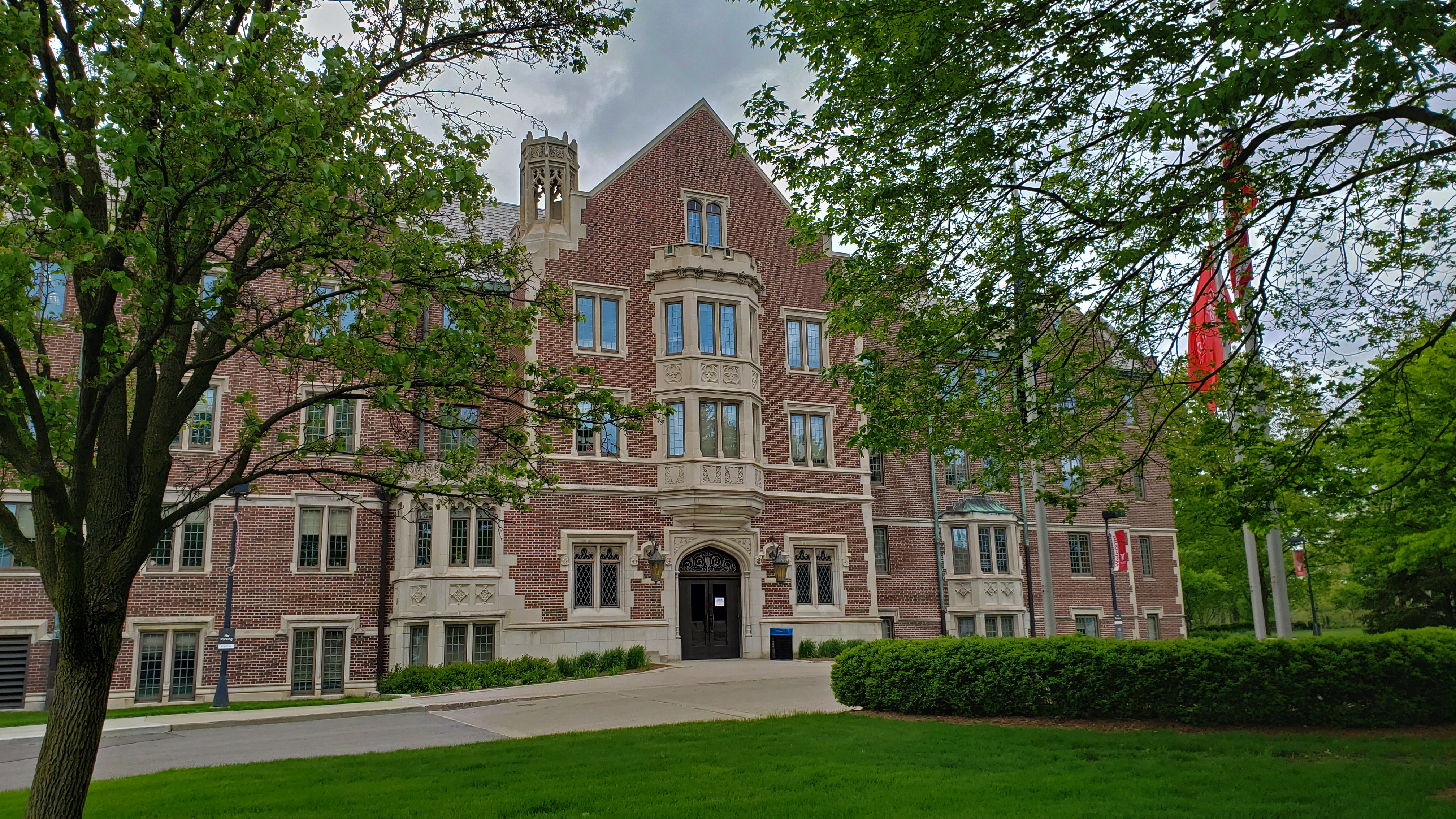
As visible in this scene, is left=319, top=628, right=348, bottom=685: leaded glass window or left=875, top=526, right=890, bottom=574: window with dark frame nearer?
left=319, top=628, right=348, bottom=685: leaded glass window

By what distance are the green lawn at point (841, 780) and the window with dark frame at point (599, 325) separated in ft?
51.3

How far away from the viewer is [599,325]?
26688 millimetres

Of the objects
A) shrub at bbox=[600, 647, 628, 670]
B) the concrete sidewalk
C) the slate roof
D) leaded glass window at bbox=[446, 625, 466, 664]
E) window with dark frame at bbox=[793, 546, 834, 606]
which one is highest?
the slate roof

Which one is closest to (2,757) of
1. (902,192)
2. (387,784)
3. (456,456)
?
(387,784)

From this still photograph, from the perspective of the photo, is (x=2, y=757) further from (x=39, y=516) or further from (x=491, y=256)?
(x=491, y=256)

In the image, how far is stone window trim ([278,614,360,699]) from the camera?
75.3 feet

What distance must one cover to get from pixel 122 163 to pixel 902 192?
6268 millimetres

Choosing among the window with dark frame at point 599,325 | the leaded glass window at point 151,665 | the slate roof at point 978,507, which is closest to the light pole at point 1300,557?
the slate roof at point 978,507

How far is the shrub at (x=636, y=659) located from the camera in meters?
24.1

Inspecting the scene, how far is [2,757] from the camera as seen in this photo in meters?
13.7

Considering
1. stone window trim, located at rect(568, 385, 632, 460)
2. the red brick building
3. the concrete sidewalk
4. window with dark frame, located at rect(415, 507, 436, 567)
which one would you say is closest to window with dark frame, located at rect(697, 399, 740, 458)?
the red brick building

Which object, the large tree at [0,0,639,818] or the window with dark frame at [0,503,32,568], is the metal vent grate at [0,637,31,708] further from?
the large tree at [0,0,639,818]

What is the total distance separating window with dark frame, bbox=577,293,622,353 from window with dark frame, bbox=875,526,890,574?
10095mm

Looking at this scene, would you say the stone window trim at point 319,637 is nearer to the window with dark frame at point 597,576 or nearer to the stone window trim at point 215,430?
the stone window trim at point 215,430
